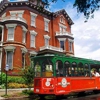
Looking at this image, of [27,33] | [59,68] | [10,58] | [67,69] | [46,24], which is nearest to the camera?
[59,68]

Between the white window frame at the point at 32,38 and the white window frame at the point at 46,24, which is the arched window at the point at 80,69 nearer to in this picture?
the white window frame at the point at 32,38

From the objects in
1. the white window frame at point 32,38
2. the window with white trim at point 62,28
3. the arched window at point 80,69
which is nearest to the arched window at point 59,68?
the arched window at point 80,69

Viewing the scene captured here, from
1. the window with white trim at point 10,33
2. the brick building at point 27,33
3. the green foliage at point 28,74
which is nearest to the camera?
the green foliage at point 28,74

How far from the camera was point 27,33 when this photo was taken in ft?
98.9

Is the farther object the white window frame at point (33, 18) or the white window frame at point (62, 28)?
the white window frame at point (62, 28)

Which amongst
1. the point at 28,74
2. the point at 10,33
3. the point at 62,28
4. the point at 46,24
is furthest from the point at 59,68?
the point at 62,28

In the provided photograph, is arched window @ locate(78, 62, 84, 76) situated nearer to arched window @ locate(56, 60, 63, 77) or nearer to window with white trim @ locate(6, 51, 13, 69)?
arched window @ locate(56, 60, 63, 77)

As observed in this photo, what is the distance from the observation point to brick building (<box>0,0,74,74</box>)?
2630 centimetres

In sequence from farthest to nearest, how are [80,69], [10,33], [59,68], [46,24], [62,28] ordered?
[62,28], [46,24], [10,33], [80,69], [59,68]

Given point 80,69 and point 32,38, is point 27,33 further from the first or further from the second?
point 80,69

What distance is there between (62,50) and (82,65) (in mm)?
17781

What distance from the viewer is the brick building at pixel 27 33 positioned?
26297 mm

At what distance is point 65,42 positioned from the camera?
35438 millimetres

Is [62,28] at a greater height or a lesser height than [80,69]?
greater
